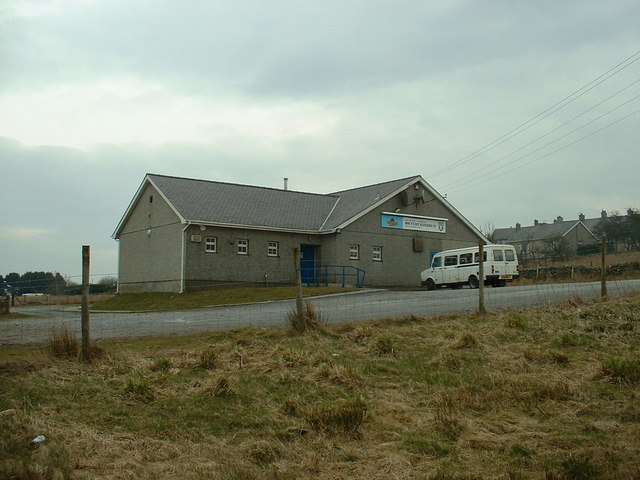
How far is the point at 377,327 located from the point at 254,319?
465 centimetres

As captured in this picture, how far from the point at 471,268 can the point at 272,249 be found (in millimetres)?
10224

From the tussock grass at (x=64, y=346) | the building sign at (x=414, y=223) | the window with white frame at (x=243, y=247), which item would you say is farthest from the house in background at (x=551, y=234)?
the tussock grass at (x=64, y=346)

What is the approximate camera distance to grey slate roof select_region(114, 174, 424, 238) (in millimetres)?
31906

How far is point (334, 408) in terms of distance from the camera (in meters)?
6.80

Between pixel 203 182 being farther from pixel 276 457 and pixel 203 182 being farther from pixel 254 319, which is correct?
pixel 276 457

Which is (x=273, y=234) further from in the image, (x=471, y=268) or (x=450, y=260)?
(x=471, y=268)

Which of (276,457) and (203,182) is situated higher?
(203,182)

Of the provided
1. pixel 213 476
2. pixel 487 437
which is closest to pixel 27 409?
pixel 213 476

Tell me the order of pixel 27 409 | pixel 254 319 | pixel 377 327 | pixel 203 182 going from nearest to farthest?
pixel 27 409, pixel 377 327, pixel 254 319, pixel 203 182

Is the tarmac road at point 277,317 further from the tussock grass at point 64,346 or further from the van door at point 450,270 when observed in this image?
the van door at point 450,270

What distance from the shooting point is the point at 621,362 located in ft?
26.8

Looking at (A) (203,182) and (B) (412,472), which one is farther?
(A) (203,182)

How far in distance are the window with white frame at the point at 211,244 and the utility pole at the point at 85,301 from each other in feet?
69.2

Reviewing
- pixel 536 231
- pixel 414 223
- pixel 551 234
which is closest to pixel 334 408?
pixel 414 223
